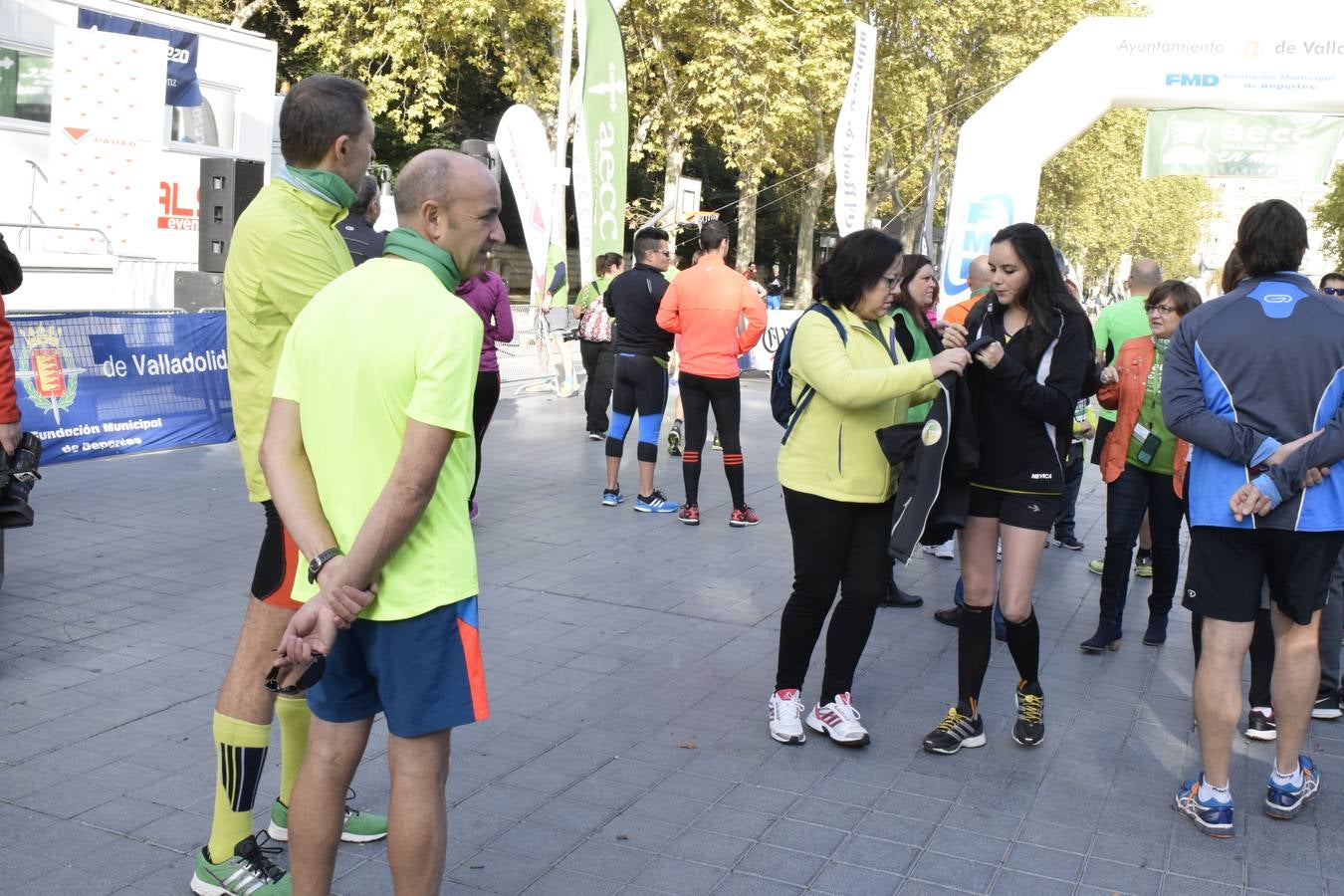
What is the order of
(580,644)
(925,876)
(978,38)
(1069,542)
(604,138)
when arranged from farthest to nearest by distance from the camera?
(978,38) < (604,138) < (1069,542) < (580,644) < (925,876)

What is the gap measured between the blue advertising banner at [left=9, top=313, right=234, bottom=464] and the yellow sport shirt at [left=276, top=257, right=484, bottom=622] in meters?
7.24

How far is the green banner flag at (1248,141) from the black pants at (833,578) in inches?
382

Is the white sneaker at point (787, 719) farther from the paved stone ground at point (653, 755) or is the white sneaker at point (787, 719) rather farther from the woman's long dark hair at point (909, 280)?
the woman's long dark hair at point (909, 280)

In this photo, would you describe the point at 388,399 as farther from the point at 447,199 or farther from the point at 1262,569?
the point at 1262,569

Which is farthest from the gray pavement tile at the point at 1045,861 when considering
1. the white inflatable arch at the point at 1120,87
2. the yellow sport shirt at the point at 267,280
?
the white inflatable arch at the point at 1120,87

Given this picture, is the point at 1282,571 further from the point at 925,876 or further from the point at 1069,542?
the point at 1069,542

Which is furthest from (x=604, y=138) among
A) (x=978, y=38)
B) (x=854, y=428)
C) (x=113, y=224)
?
(x=978, y=38)

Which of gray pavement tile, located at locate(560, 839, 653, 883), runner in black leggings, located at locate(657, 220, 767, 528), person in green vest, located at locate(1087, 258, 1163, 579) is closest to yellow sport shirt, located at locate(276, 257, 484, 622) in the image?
gray pavement tile, located at locate(560, 839, 653, 883)

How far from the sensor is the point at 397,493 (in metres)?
2.38

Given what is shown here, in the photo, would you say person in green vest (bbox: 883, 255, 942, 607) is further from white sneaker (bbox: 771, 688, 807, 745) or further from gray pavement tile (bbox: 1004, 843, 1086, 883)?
gray pavement tile (bbox: 1004, 843, 1086, 883)

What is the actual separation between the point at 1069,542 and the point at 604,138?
5874 mm

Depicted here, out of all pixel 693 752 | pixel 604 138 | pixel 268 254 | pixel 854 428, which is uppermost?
pixel 604 138

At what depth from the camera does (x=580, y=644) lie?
5.70m

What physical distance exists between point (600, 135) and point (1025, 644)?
8.26 meters
